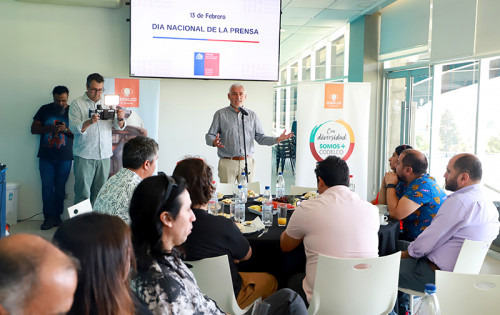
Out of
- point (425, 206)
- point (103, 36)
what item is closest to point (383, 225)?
point (425, 206)

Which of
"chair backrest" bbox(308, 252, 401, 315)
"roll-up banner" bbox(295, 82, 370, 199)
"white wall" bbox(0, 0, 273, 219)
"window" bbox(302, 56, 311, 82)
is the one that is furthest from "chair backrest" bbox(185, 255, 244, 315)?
"window" bbox(302, 56, 311, 82)

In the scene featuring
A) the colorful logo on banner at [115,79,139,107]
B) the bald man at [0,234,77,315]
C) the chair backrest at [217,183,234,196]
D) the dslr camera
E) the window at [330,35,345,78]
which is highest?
the window at [330,35,345,78]

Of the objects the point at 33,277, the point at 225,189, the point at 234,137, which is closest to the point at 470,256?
the point at 225,189

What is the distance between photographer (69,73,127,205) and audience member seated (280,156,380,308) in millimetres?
3567

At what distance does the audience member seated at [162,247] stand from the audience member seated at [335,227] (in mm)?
929

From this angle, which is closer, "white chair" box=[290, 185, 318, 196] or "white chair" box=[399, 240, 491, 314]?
"white chair" box=[399, 240, 491, 314]

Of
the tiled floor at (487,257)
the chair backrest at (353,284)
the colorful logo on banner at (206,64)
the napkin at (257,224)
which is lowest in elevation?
the tiled floor at (487,257)

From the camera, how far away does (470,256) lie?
2.86 metres

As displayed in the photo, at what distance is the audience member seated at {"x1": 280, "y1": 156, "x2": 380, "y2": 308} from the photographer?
104 inches

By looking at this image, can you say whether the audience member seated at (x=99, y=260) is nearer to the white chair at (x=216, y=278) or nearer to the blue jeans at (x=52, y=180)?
the white chair at (x=216, y=278)

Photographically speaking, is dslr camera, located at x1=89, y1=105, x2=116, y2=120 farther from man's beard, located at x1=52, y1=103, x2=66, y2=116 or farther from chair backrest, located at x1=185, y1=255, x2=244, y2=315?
chair backrest, located at x1=185, y1=255, x2=244, y2=315

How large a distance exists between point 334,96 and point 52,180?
3.84m

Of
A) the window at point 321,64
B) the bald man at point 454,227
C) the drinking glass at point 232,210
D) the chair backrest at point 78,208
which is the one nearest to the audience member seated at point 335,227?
the bald man at point 454,227

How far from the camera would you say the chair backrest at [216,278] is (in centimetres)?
245
